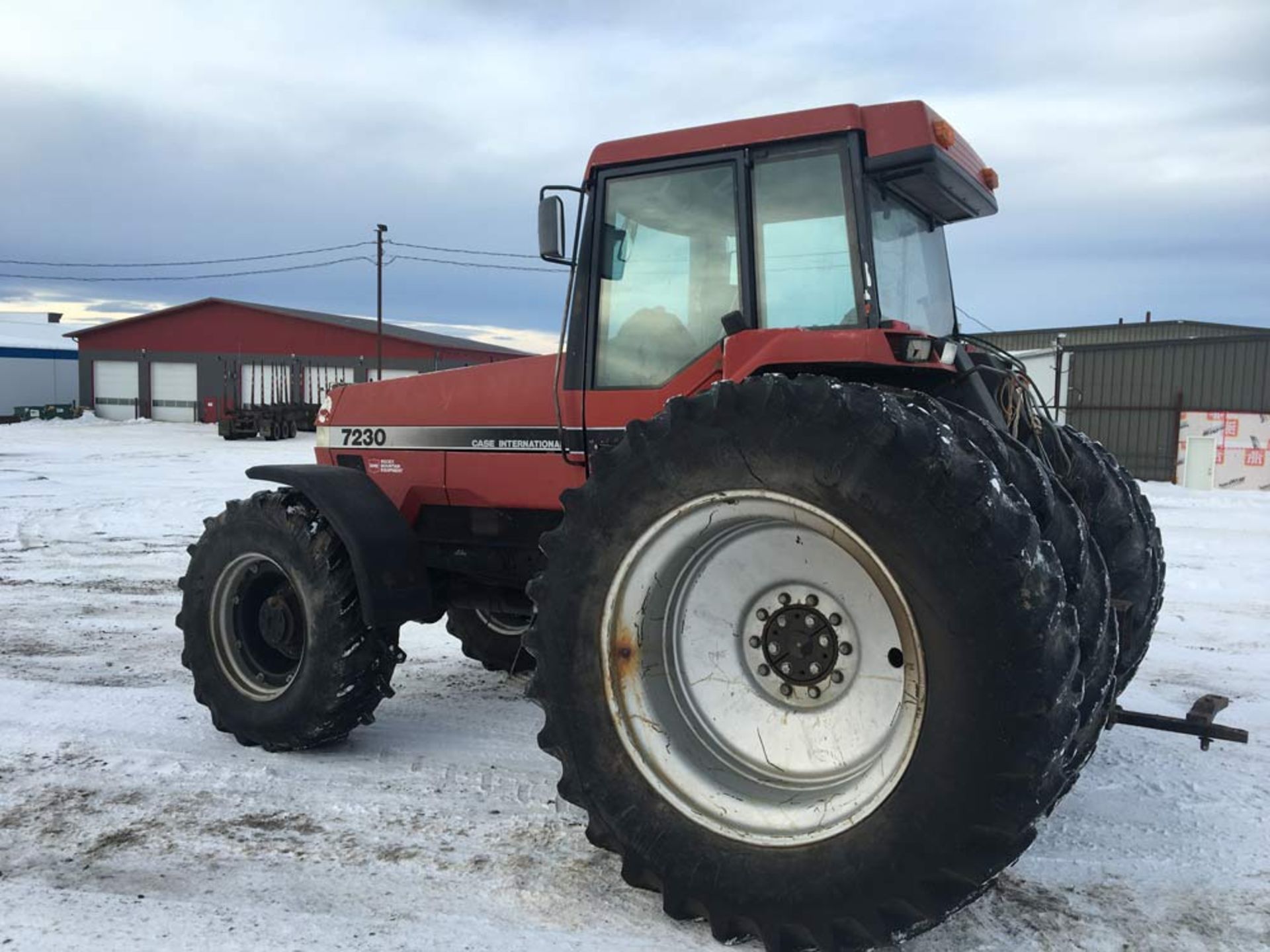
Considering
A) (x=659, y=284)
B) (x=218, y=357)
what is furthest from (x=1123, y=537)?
(x=218, y=357)

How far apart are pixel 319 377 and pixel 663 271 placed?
4192 centimetres

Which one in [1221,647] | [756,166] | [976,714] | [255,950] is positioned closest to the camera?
[976,714]

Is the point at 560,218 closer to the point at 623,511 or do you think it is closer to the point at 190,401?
the point at 623,511

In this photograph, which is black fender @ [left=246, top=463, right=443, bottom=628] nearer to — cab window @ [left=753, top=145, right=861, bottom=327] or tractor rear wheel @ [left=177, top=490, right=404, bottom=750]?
tractor rear wheel @ [left=177, top=490, right=404, bottom=750]

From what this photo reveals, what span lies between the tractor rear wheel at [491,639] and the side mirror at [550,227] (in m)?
2.68

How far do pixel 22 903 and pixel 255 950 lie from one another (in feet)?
2.77

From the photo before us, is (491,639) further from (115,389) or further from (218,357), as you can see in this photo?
(115,389)

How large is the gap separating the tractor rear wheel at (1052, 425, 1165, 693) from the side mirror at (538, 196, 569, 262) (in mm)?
2291

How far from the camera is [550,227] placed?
150 inches

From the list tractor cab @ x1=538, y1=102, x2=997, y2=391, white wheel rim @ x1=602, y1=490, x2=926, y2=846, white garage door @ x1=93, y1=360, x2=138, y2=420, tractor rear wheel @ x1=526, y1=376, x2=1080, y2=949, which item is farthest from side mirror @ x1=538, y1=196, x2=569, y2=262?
white garage door @ x1=93, y1=360, x2=138, y2=420

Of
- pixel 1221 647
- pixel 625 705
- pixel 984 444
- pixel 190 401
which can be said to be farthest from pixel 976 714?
pixel 190 401

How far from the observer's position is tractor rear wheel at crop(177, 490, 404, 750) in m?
4.34

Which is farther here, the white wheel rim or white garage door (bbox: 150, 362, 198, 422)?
white garage door (bbox: 150, 362, 198, 422)

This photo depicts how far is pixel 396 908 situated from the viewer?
3080mm
